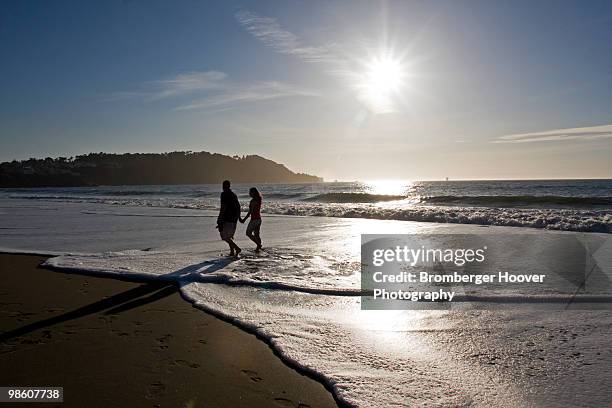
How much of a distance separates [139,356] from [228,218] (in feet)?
19.8

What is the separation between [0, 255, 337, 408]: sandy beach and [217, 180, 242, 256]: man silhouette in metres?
3.62

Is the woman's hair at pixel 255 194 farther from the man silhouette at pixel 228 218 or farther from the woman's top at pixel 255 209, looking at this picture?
the man silhouette at pixel 228 218

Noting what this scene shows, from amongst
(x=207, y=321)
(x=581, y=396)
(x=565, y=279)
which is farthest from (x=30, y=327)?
(x=565, y=279)

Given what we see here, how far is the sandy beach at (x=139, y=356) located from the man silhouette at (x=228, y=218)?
3616mm

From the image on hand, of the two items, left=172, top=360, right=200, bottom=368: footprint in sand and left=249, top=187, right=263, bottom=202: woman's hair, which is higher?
left=249, top=187, right=263, bottom=202: woman's hair

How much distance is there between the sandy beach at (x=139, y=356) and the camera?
346cm

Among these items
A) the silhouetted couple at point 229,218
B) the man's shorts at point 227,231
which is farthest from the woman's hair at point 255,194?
the man's shorts at point 227,231

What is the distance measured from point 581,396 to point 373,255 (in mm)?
6613

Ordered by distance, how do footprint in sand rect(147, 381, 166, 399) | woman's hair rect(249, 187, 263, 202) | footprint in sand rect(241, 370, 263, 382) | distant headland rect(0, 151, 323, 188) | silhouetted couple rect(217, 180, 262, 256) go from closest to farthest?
footprint in sand rect(147, 381, 166, 399) < footprint in sand rect(241, 370, 263, 382) < silhouetted couple rect(217, 180, 262, 256) < woman's hair rect(249, 187, 263, 202) < distant headland rect(0, 151, 323, 188)

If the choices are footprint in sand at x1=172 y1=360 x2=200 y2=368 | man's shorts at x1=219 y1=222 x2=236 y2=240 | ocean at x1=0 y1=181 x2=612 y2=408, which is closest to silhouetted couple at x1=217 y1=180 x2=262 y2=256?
man's shorts at x1=219 y1=222 x2=236 y2=240

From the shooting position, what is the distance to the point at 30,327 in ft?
16.3

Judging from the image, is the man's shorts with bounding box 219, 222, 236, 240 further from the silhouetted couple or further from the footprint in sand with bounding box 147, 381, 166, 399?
the footprint in sand with bounding box 147, 381, 166, 399

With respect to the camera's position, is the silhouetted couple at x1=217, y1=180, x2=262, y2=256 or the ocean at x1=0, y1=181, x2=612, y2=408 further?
the silhouetted couple at x1=217, y1=180, x2=262, y2=256

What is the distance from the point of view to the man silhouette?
9.97 metres
